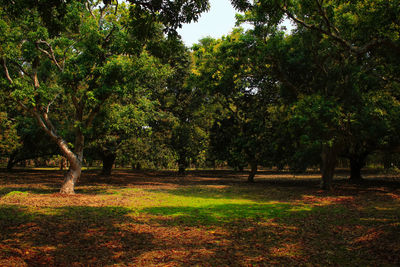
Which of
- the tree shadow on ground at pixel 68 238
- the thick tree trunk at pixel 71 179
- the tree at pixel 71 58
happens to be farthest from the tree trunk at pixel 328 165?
the thick tree trunk at pixel 71 179

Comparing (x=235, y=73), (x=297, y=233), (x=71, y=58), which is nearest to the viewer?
(x=297, y=233)

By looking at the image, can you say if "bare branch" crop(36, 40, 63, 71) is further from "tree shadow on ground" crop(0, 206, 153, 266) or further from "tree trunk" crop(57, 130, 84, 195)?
"tree shadow on ground" crop(0, 206, 153, 266)

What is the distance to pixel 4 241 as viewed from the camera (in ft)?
22.8

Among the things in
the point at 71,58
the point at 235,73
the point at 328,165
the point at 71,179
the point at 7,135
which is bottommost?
the point at 71,179

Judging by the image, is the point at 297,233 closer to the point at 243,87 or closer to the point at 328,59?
the point at 328,59

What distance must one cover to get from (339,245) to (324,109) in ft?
33.9

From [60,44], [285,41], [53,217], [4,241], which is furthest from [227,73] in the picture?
[4,241]

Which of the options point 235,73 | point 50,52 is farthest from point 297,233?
point 50,52

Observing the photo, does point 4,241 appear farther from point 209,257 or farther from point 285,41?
point 285,41

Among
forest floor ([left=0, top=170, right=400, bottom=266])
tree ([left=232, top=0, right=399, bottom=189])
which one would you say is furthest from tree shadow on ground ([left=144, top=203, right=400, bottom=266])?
tree ([left=232, top=0, right=399, bottom=189])

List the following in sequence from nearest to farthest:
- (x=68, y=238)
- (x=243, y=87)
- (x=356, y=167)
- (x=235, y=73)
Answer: (x=68, y=238) < (x=235, y=73) < (x=243, y=87) < (x=356, y=167)

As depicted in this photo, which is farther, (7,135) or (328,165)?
(7,135)

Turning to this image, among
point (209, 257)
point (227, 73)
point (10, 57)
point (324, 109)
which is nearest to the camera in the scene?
point (209, 257)

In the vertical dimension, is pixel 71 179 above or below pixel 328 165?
below
